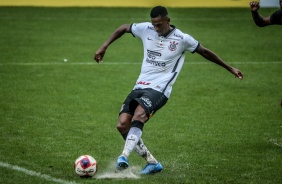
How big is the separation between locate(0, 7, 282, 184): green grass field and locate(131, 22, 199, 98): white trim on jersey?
123cm

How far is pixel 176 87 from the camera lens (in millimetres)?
17188

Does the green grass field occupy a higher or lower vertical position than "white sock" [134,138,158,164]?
lower

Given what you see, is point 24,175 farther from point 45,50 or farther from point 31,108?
point 45,50

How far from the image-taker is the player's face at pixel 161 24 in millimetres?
10188

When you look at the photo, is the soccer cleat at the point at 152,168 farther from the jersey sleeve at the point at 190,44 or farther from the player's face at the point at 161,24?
the player's face at the point at 161,24

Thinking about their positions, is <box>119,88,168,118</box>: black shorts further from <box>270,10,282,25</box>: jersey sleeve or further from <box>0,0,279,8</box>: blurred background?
<box>0,0,279,8</box>: blurred background

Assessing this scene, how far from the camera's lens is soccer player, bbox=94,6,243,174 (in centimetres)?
1013

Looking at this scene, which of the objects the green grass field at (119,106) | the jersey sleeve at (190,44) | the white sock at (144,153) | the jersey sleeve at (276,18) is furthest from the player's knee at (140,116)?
the jersey sleeve at (276,18)

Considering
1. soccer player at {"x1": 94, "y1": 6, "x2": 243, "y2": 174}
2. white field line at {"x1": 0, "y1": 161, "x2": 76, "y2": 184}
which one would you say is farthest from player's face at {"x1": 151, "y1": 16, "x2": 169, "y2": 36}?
white field line at {"x1": 0, "y1": 161, "x2": 76, "y2": 184}

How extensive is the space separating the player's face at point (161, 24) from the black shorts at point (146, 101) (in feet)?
2.78

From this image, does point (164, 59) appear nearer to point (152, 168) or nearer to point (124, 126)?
point (124, 126)

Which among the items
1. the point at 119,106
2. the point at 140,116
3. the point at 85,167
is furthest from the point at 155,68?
the point at 119,106

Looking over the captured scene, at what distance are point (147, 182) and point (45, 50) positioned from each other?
12.5 meters

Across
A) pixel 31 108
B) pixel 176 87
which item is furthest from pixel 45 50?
pixel 31 108
